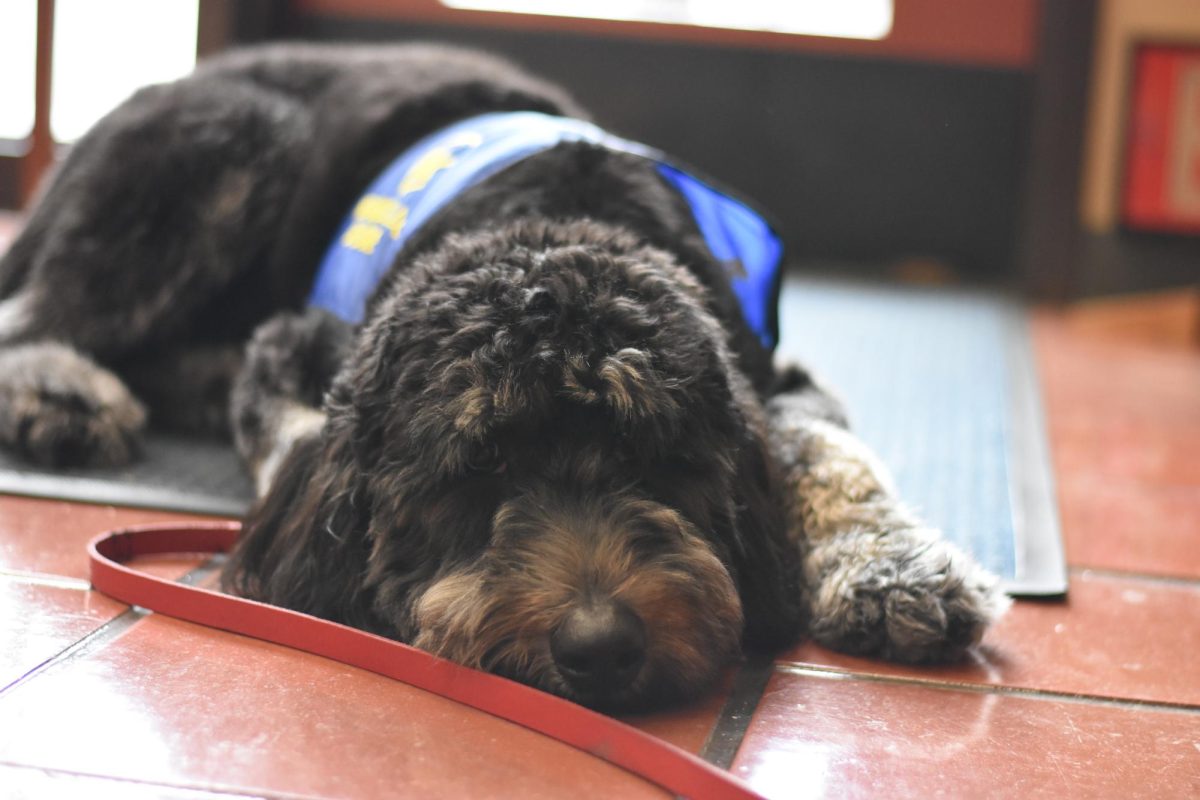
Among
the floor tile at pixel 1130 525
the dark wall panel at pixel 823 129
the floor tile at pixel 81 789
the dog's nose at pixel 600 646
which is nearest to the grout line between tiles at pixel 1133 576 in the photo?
the floor tile at pixel 1130 525

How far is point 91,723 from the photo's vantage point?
6.23 feet

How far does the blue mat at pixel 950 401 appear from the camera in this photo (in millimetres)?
3170

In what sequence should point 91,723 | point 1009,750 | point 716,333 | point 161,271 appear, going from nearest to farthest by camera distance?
point 91,723
point 1009,750
point 716,333
point 161,271

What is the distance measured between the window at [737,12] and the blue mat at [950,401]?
187 cm

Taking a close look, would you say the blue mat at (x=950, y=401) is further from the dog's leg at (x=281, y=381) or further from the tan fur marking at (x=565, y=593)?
the dog's leg at (x=281, y=381)

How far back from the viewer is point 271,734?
1.91 meters

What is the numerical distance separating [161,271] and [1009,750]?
8.41ft

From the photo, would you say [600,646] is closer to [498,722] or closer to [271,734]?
[498,722]


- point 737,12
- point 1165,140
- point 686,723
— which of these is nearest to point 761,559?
point 686,723

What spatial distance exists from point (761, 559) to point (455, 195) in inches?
42.1

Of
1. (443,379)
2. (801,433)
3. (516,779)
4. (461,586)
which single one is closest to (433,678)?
(461,586)

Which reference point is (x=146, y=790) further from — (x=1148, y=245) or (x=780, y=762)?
(x=1148, y=245)

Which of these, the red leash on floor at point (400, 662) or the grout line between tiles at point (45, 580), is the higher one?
the red leash on floor at point (400, 662)

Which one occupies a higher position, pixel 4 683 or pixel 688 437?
pixel 688 437
